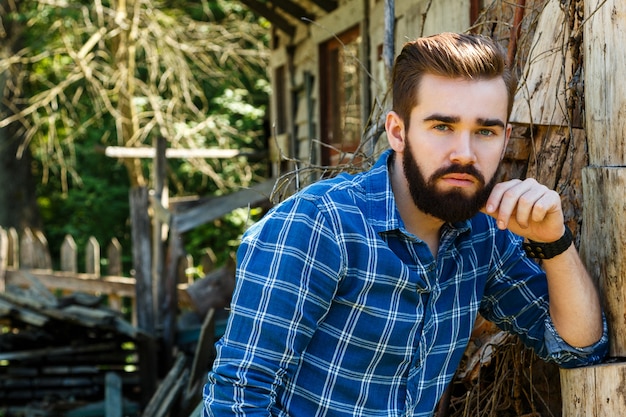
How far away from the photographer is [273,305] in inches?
92.6

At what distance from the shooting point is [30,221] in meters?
17.2

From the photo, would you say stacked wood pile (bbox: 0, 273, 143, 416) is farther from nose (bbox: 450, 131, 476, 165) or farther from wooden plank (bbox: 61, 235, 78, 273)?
nose (bbox: 450, 131, 476, 165)

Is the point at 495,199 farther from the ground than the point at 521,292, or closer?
farther from the ground

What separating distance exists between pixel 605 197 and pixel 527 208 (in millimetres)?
343

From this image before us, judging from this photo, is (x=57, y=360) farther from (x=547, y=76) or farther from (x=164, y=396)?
(x=547, y=76)

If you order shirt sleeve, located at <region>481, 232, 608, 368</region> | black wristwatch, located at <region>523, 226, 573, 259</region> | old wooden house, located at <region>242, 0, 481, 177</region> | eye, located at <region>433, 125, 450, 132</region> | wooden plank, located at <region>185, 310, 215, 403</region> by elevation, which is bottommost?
wooden plank, located at <region>185, 310, 215, 403</region>

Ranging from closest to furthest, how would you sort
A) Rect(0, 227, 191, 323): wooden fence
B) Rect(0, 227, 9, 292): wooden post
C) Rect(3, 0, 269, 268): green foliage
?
Rect(0, 227, 191, 323): wooden fence
Rect(0, 227, 9, 292): wooden post
Rect(3, 0, 269, 268): green foliage

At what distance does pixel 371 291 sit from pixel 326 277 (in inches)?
6.6

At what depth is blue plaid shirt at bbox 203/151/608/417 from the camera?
236cm

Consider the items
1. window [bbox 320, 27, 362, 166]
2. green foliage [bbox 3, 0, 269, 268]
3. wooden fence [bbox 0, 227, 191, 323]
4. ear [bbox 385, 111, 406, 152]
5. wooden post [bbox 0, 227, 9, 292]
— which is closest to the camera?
ear [bbox 385, 111, 406, 152]

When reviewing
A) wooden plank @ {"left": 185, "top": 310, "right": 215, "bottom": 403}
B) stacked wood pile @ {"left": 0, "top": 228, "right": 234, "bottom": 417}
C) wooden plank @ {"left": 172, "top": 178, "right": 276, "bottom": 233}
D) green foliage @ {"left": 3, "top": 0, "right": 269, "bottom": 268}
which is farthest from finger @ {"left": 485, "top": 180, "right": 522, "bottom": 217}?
green foliage @ {"left": 3, "top": 0, "right": 269, "bottom": 268}

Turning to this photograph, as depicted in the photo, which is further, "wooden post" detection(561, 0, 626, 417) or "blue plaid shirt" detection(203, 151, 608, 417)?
"wooden post" detection(561, 0, 626, 417)

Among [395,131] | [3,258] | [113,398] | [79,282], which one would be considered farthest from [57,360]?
[395,131]

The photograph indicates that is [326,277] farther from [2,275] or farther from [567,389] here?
[2,275]
